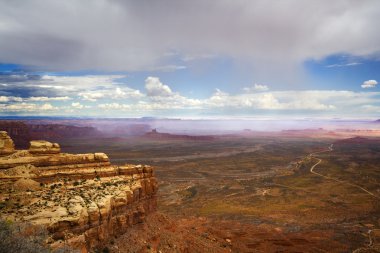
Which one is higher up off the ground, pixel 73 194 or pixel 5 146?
pixel 5 146

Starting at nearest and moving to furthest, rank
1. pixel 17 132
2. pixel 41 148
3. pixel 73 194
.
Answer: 1. pixel 73 194
2. pixel 41 148
3. pixel 17 132

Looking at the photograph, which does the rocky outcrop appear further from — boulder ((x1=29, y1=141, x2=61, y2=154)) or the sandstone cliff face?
the sandstone cliff face

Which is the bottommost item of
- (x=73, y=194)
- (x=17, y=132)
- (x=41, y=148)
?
(x=17, y=132)

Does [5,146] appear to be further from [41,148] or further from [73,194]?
[73,194]

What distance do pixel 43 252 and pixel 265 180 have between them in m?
79.8

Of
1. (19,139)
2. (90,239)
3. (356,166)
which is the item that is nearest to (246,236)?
(90,239)

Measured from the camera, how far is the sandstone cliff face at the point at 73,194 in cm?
2011

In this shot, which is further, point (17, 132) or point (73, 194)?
point (17, 132)

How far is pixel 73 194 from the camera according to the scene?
24.5m

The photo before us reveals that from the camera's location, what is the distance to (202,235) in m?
35.6

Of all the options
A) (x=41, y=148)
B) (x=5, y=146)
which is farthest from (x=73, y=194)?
(x=5, y=146)

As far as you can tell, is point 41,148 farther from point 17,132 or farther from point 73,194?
point 17,132

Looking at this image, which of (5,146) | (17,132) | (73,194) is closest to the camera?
(73,194)

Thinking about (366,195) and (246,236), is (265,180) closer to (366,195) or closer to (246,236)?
(366,195)
